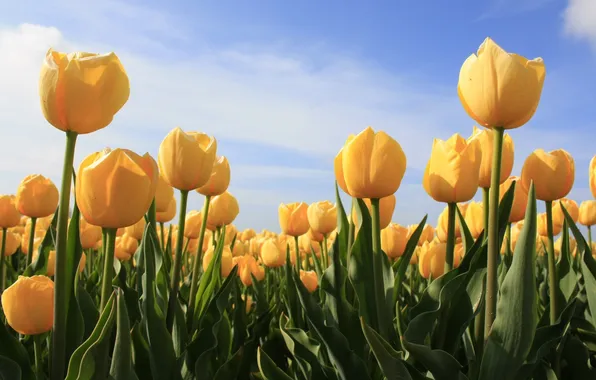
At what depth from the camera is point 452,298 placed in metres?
1.78

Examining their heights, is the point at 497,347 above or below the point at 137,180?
below

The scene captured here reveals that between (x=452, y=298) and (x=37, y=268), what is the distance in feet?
6.76

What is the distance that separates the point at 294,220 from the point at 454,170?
179 centimetres

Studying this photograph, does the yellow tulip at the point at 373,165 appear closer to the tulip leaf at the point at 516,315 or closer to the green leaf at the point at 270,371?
the tulip leaf at the point at 516,315

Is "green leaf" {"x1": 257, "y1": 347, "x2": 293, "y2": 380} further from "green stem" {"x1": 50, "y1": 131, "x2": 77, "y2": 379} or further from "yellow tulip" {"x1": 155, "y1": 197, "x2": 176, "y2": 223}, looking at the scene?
"yellow tulip" {"x1": 155, "y1": 197, "x2": 176, "y2": 223}

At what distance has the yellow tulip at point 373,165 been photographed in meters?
1.81

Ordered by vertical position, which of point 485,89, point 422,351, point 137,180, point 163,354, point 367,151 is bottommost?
point 163,354

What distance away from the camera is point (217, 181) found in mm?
2566

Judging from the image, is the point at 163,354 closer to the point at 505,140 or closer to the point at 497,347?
the point at 497,347

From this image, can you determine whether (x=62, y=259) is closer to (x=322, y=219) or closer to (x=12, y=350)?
(x=12, y=350)

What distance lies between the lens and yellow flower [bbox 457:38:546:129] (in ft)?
5.33

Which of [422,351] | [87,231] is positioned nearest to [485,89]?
[422,351]

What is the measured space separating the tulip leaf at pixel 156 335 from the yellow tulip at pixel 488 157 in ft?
3.98

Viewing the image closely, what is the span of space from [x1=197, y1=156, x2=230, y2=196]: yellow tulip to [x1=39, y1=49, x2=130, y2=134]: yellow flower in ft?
3.38
